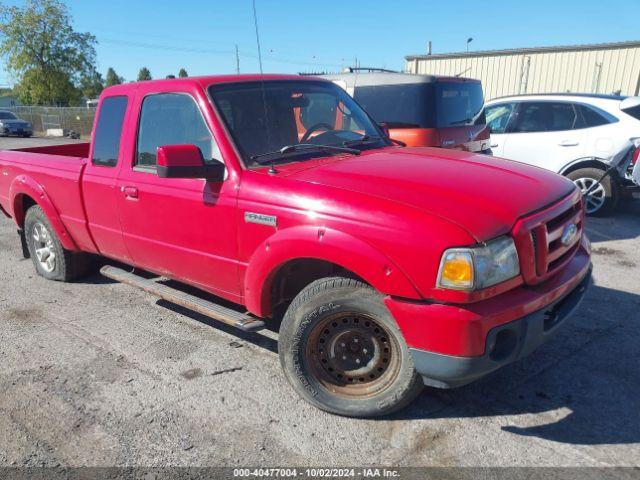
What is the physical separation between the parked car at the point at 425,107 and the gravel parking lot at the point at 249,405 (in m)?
3.03

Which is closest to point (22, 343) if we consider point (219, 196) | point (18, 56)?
point (219, 196)

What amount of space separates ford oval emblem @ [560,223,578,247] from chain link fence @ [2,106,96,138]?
1236 inches

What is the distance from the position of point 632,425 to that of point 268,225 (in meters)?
2.33

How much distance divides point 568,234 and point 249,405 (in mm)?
2168

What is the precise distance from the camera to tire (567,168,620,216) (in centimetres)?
766

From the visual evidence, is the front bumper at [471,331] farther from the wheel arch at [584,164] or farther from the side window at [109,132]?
the wheel arch at [584,164]

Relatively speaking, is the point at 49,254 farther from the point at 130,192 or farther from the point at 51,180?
the point at 130,192

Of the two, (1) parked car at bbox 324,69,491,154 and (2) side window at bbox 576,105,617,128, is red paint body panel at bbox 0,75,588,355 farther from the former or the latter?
(2) side window at bbox 576,105,617,128

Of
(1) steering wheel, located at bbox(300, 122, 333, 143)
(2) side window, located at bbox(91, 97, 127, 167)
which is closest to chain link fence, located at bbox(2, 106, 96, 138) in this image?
(2) side window, located at bbox(91, 97, 127, 167)

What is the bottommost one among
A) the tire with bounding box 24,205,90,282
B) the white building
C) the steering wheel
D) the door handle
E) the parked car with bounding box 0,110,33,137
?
the parked car with bounding box 0,110,33,137

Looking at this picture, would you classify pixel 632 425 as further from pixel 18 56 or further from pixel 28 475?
pixel 18 56

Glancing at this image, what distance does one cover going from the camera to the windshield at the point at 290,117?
3.54m

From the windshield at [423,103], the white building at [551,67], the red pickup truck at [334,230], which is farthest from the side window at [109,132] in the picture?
the white building at [551,67]

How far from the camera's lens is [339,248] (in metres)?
2.77
